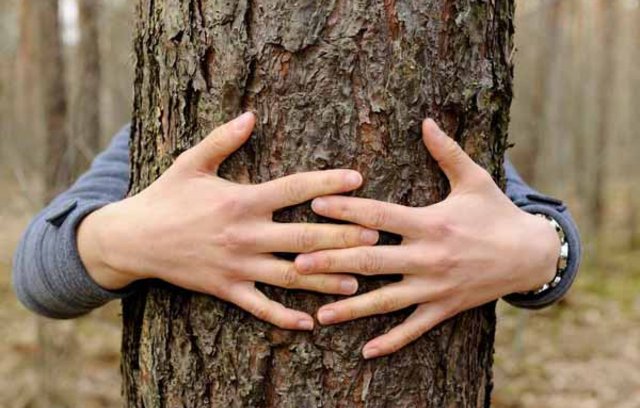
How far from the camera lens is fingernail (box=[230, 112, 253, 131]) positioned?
1.22 metres

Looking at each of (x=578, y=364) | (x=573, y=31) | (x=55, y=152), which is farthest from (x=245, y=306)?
(x=573, y=31)

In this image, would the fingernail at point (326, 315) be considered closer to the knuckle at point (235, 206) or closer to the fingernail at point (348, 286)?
the fingernail at point (348, 286)

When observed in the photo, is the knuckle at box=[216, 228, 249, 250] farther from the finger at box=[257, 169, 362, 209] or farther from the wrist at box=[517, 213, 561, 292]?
the wrist at box=[517, 213, 561, 292]

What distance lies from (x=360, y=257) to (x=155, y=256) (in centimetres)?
35

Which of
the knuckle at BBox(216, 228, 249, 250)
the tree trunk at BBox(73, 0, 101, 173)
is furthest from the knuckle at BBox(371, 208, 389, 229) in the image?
the tree trunk at BBox(73, 0, 101, 173)

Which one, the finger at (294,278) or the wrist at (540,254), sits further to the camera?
the wrist at (540,254)

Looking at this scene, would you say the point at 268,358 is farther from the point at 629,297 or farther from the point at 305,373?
the point at 629,297

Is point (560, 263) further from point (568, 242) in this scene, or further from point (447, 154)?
point (447, 154)

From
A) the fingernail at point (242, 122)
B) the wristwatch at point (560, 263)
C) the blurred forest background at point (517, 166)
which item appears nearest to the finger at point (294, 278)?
the fingernail at point (242, 122)

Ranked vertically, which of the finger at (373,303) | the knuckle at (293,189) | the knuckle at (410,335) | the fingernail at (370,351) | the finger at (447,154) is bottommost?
the fingernail at (370,351)

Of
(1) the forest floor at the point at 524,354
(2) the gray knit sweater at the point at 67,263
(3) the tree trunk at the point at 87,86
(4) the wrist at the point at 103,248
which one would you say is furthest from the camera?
(1) the forest floor at the point at 524,354

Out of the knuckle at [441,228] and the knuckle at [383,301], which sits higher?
the knuckle at [441,228]

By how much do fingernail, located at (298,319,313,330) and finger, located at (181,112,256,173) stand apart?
11.5 inches

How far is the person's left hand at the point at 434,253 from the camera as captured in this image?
1.20 meters
